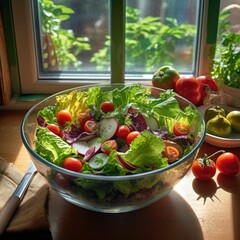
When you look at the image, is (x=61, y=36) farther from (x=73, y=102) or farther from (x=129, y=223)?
(x=129, y=223)

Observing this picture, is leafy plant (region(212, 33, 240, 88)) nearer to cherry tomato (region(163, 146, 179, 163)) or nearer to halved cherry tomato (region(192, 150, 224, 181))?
halved cherry tomato (region(192, 150, 224, 181))

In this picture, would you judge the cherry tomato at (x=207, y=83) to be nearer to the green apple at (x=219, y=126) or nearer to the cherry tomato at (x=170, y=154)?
the green apple at (x=219, y=126)

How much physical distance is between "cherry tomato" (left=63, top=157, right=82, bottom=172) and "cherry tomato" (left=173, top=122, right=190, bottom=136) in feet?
0.78

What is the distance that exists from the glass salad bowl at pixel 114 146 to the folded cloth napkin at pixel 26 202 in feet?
0.21

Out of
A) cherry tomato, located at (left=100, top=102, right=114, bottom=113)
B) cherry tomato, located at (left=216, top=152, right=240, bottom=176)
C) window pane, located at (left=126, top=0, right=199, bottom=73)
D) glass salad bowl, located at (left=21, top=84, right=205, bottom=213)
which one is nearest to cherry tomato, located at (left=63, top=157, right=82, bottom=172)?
glass salad bowl, located at (left=21, top=84, right=205, bottom=213)

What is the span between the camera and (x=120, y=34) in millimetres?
1139

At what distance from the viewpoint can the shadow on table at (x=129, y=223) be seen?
2.50ft

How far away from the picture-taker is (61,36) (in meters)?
1.22

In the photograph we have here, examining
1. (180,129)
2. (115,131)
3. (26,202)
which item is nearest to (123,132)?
(115,131)

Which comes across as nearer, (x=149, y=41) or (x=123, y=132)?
(x=123, y=132)

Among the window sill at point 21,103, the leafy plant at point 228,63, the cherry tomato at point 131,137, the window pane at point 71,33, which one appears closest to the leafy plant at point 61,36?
the window pane at point 71,33

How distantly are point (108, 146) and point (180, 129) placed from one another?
0.18 meters

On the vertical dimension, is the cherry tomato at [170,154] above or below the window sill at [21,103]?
above

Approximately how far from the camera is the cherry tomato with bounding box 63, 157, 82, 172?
0.74m
